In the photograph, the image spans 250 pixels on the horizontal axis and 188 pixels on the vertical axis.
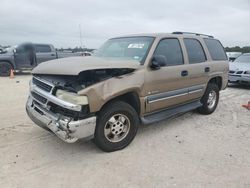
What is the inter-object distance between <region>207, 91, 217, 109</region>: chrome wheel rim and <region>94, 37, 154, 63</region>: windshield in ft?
8.04

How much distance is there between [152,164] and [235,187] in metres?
1.08

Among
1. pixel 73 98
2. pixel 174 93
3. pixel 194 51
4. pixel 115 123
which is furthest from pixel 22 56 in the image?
pixel 73 98

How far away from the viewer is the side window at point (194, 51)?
205 inches

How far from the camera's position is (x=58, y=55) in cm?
1541

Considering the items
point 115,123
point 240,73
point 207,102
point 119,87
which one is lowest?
point 207,102

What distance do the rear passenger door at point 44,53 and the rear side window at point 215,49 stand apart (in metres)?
10.9

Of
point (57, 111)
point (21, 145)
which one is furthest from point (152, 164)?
point (21, 145)

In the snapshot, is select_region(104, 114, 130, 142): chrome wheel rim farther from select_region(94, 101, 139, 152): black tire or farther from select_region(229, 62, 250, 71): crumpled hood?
select_region(229, 62, 250, 71): crumpled hood

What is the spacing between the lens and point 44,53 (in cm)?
1480

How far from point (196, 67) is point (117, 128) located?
7.92 ft

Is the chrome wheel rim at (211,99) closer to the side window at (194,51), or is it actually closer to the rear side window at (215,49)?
the rear side window at (215,49)

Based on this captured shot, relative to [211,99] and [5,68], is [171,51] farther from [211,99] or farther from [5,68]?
[5,68]

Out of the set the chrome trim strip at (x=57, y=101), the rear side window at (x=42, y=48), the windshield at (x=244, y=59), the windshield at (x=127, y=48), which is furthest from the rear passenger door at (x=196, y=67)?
the rear side window at (x=42, y=48)

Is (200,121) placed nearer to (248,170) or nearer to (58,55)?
(248,170)
